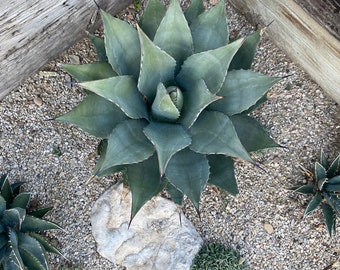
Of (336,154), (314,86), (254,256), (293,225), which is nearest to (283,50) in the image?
(314,86)

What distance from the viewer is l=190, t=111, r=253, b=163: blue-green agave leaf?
1625 millimetres

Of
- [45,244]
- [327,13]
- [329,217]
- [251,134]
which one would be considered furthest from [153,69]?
[329,217]

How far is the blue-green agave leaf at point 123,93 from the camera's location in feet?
5.16

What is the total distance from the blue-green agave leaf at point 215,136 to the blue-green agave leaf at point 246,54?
27 centimetres

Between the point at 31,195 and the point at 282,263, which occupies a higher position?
the point at 31,195

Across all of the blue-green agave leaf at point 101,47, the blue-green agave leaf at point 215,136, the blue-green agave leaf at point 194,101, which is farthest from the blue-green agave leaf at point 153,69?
the blue-green agave leaf at point 101,47

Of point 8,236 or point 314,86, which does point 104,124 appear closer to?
point 8,236

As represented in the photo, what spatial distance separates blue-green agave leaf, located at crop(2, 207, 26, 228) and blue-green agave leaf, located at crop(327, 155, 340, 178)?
5.22ft

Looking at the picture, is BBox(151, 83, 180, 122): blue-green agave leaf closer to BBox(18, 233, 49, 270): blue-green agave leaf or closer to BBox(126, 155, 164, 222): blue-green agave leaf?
BBox(126, 155, 164, 222): blue-green agave leaf

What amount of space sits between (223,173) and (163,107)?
0.45 meters

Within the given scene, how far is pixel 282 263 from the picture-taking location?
2.60m

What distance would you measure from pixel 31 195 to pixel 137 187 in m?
0.93

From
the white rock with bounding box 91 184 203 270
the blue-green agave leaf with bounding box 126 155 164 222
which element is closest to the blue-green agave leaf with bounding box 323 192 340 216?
the white rock with bounding box 91 184 203 270

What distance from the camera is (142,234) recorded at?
8.10 ft
